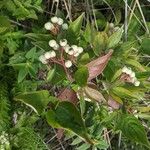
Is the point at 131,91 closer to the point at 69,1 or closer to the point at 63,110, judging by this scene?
the point at 63,110

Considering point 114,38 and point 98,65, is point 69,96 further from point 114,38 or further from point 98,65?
point 114,38

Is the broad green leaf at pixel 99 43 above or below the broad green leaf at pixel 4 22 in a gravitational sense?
below

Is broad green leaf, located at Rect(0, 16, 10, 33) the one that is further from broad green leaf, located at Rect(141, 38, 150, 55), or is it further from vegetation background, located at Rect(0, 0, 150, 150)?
broad green leaf, located at Rect(141, 38, 150, 55)

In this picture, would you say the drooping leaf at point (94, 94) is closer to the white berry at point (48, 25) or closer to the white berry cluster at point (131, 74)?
the white berry cluster at point (131, 74)

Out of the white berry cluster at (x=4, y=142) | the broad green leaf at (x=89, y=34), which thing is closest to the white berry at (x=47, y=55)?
the broad green leaf at (x=89, y=34)

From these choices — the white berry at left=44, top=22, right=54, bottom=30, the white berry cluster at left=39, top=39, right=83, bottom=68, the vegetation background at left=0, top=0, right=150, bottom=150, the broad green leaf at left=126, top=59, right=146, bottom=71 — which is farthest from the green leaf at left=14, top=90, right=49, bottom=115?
the broad green leaf at left=126, top=59, right=146, bottom=71

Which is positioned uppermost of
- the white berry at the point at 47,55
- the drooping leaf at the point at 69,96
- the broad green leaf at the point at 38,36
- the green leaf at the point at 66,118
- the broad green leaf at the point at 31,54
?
the white berry at the point at 47,55

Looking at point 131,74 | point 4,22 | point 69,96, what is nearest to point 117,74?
point 131,74
